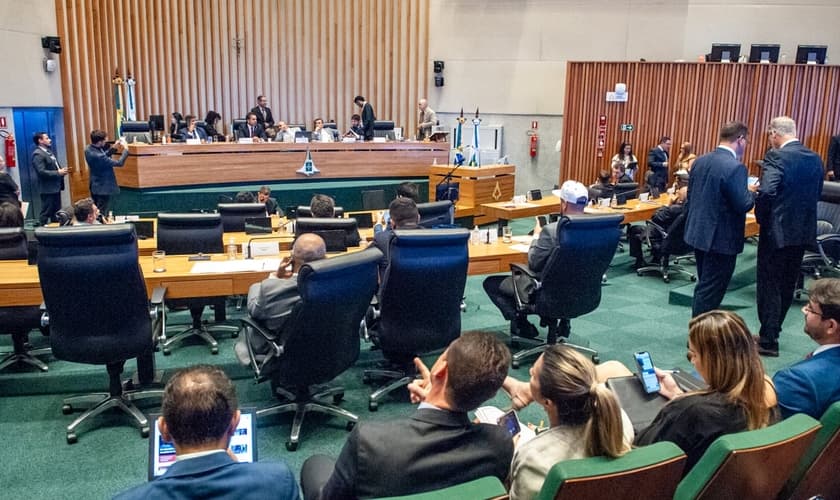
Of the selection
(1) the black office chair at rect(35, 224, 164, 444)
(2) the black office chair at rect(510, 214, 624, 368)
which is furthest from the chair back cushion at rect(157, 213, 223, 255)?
(2) the black office chair at rect(510, 214, 624, 368)

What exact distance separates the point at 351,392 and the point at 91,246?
1.87 m

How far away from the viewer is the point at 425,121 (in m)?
13.5

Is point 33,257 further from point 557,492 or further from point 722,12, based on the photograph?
point 722,12

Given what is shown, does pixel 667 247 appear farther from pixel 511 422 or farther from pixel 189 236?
pixel 511 422

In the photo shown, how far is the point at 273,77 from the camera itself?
47.6 feet

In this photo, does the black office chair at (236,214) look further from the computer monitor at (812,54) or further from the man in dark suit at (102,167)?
the computer monitor at (812,54)

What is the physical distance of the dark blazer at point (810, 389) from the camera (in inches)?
102

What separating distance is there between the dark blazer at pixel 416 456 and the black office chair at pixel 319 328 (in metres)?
1.53

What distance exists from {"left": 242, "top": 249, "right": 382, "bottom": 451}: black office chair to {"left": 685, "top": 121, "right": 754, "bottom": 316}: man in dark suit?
2.64 m

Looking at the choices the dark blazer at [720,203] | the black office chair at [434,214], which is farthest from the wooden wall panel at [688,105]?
the dark blazer at [720,203]

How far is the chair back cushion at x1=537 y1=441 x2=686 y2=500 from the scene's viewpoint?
1.79 meters

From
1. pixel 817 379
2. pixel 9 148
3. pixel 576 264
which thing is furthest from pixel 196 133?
pixel 817 379

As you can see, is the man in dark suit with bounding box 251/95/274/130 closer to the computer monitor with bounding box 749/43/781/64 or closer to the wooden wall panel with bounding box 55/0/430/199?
the wooden wall panel with bounding box 55/0/430/199

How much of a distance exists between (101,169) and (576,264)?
7.31 m
